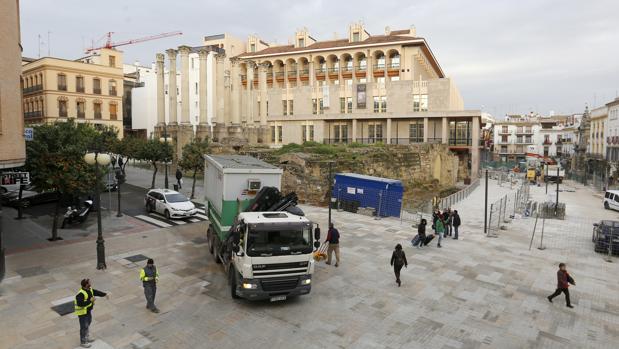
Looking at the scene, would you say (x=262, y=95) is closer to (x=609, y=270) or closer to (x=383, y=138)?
(x=383, y=138)

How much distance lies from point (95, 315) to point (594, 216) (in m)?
32.8

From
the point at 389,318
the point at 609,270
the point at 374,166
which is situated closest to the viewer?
the point at 389,318

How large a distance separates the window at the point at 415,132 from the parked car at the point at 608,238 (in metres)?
38.2

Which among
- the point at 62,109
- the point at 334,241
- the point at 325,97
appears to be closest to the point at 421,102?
the point at 325,97

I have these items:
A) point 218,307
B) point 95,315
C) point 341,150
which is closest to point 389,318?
point 218,307

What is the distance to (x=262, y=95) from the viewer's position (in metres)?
57.8

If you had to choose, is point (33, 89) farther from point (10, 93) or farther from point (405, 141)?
point (405, 141)

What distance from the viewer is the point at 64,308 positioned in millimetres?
11562

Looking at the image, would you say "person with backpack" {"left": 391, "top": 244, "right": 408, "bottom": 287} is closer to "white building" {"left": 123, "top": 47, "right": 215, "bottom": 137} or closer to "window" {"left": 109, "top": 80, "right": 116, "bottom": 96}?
"window" {"left": 109, "top": 80, "right": 116, "bottom": 96}

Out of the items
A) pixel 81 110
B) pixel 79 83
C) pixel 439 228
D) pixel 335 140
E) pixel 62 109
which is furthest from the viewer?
pixel 335 140

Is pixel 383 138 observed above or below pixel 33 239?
above

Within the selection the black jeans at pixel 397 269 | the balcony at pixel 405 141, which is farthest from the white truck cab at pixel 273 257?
the balcony at pixel 405 141

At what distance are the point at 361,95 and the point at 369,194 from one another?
34.6 metres

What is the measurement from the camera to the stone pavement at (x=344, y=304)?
10125 millimetres
